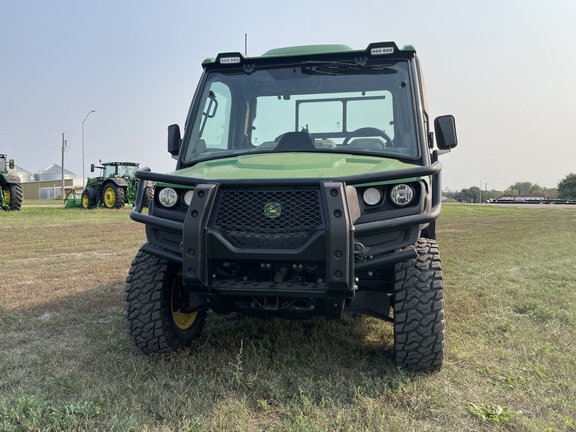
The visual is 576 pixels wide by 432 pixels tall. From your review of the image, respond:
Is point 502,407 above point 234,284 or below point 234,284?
below

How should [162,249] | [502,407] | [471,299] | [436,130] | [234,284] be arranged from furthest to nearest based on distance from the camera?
[471,299]
[436,130]
[162,249]
[234,284]
[502,407]

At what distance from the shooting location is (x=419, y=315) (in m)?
3.01

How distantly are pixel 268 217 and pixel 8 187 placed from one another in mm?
19565

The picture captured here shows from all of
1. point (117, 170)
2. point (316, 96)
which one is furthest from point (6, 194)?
point (316, 96)

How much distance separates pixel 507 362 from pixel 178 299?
242cm

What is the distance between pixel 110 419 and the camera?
2463 millimetres

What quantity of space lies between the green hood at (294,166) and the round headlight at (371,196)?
121 mm

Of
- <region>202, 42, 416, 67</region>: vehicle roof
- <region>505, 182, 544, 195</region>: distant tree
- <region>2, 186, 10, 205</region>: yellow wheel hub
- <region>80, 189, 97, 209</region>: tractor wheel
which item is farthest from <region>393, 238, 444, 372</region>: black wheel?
<region>505, 182, 544, 195</region>: distant tree

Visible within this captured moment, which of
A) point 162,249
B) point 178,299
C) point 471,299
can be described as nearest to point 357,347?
point 178,299

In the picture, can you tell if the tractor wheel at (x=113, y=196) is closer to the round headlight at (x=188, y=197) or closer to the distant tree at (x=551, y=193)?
the round headlight at (x=188, y=197)

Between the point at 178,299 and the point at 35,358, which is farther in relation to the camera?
the point at 178,299

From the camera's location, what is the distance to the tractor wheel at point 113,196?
2177 cm

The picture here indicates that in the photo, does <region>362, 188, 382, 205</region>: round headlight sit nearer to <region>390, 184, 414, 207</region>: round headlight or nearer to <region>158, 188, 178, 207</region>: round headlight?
<region>390, 184, 414, 207</region>: round headlight

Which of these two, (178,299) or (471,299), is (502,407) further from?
Result: (471,299)
